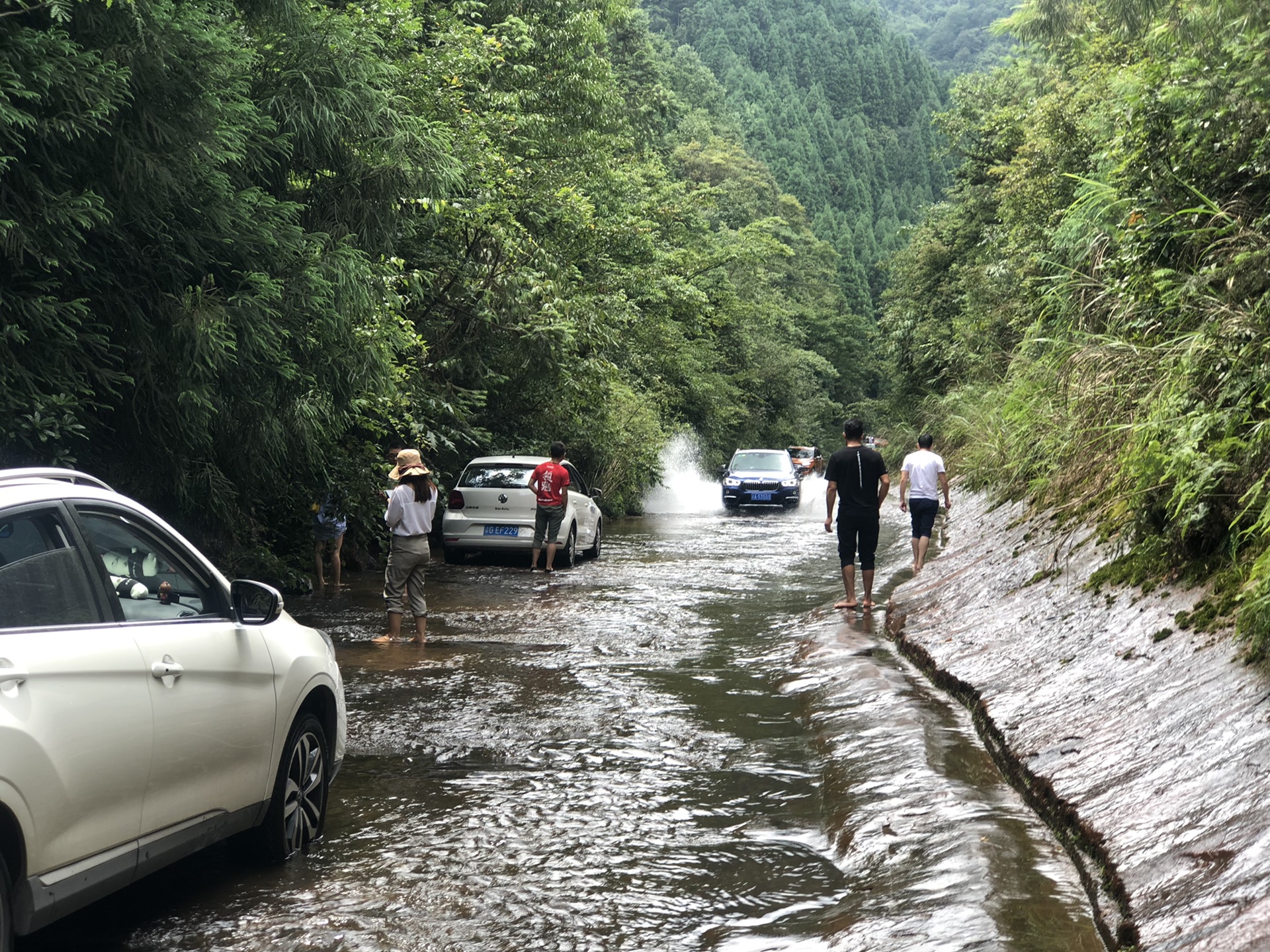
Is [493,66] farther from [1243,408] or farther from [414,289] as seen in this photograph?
[1243,408]

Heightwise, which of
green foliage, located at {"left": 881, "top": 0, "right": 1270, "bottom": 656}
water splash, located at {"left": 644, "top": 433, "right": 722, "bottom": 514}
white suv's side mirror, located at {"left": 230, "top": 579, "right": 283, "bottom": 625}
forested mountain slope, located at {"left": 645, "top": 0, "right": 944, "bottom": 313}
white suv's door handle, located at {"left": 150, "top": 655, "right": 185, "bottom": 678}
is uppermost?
forested mountain slope, located at {"left": 645, "top": 0, "right": 944, "bottom": 313}

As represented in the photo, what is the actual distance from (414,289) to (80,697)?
523 inches

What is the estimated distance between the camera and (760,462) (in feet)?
125

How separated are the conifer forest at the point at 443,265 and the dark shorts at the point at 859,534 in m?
1.73

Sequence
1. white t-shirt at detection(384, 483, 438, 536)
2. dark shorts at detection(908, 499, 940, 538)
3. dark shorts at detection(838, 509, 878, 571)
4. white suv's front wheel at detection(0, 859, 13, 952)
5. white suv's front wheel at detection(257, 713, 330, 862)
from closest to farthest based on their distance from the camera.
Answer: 1. white suv's front wheel at detection(0, 859, 13, 952)
2. white suv's front wheel at detection(257, 713, 330, 862)
3. white t-shirt at detection(384, 483, 438, 536)
4. dark shorts at detection(838, 509, 878, 571)
5. dark shorts at detection(908, 499, 940, 538)

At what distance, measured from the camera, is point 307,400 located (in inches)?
473

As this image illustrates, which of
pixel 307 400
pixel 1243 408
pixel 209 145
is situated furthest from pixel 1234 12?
pixel 307 400

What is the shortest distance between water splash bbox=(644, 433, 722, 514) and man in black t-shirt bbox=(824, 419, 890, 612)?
24578 millimetres

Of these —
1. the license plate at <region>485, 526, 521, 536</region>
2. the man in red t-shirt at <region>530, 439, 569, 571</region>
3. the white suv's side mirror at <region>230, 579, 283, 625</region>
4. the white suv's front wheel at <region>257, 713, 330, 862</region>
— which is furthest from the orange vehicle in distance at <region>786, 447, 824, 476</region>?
the white suv's side mirror at <region>230, 579, 283, 625</region>

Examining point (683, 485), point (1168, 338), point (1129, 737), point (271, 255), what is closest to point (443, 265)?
point (271, 255)

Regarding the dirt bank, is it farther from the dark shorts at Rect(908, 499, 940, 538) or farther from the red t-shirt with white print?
the red t-shirt with white print

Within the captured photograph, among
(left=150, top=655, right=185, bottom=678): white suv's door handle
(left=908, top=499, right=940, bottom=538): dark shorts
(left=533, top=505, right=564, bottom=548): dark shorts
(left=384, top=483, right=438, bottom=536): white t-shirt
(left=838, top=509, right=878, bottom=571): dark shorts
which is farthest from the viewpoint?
(left=533, top=505, right=564, bottom=548): dark shorts

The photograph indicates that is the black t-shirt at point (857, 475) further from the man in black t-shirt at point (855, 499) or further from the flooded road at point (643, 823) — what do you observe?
the flooded road at point (643, 823)

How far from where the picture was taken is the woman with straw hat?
12.0 m
